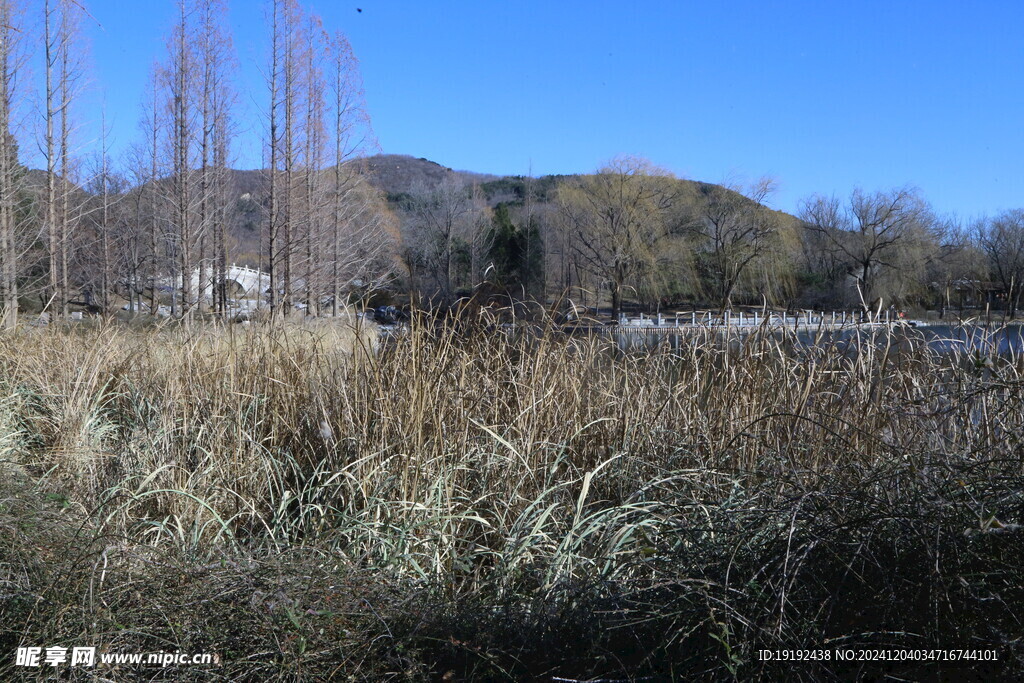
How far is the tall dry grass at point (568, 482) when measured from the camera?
6.08 feet

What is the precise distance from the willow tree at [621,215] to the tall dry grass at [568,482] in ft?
91.1

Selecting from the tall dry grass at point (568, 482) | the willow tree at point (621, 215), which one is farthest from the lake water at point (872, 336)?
the willow tree at point (621, 215)

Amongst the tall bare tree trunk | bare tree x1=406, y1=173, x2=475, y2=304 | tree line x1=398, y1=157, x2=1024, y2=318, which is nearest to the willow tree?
tree line x1=398, y1=157, x2=1024, y2=318

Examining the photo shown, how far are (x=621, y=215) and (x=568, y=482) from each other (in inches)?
1485

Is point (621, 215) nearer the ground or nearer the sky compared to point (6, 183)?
nearer the sky

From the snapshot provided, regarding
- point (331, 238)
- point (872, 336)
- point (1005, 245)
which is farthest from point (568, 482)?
point (331, 238)

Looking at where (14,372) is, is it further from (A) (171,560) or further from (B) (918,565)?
(B) (918,565)

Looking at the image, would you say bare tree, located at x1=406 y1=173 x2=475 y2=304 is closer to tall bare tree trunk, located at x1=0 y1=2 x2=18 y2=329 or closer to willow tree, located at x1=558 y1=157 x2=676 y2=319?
tall bare tree trunk, located at x1=0 y1=2 x2=18 y2=329

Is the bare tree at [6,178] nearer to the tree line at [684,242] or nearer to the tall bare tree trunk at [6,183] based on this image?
the tall bare tree trunk at [6,183]

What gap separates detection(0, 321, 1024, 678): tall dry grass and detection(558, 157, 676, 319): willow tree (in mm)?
27762

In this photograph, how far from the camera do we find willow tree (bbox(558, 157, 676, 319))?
1390 inches

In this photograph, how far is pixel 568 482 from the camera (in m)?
3.08

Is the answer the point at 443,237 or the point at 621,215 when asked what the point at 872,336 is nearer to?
the point at 443,237

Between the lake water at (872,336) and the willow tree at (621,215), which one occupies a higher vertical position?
the willow tree at (621,215)
